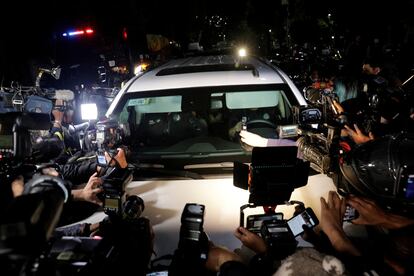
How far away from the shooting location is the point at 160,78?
3822mm

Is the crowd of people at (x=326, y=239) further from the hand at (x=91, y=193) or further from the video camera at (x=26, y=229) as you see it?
the video camera at (x=26, y=229)

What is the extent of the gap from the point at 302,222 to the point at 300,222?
0.01 m

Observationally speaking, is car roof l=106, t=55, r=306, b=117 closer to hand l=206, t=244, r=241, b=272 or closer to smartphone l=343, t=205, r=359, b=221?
smartphone l=343, t=205, r=359, b=221

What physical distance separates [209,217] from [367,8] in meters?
21.2

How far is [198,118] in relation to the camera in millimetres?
3709

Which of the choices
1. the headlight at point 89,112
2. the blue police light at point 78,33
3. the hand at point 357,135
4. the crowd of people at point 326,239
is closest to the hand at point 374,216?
the crowd of people at point 326,239

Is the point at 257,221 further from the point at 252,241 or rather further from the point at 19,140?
the point at 19,140

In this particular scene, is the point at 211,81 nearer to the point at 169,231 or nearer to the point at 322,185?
the point at 322,185

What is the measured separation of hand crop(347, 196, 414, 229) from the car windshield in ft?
3.92

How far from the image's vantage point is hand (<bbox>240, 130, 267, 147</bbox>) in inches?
129

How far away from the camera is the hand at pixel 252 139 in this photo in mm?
3281

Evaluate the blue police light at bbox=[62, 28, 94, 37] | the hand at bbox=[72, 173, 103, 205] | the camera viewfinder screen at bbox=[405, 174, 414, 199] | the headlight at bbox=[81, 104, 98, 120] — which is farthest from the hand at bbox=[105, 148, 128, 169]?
the blue police light at bbox=[62, 28, 94, 37]

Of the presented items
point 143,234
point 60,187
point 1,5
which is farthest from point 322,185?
point 1,5

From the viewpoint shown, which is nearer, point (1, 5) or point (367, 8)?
point (1, 5)
